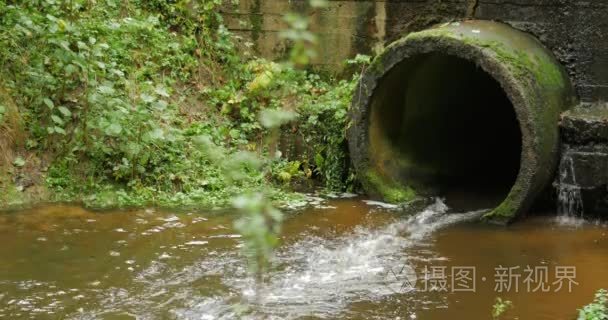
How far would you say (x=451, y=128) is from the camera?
29.1ft

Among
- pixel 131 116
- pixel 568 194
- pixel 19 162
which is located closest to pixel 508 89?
pixel 568 194

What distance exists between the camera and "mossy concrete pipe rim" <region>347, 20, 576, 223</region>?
21.9 feet

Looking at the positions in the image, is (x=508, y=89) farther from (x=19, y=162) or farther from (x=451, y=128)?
(x=19, y=162)

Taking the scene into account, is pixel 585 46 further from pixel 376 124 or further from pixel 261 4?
pixel 261 4

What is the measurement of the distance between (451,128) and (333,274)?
12.9 feet

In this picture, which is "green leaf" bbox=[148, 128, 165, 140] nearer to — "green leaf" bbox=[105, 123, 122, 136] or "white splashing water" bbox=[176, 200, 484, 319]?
"green leaf" bbox=[105, 123, 122, 136]

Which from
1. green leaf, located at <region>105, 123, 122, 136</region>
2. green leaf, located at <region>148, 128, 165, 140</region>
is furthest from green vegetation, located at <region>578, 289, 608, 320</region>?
green leaf, located at <region>105, 123, 122, 136</region>

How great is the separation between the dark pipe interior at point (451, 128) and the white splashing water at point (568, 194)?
A: 767mm

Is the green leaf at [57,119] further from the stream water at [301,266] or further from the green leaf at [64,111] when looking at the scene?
the stream water at [301,266]

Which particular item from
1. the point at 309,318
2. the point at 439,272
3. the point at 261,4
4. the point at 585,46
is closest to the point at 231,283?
the point at 309,318

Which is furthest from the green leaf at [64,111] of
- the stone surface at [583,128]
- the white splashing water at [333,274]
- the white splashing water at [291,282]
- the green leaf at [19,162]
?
the stone surface at [583,128]

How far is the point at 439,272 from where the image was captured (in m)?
5.46

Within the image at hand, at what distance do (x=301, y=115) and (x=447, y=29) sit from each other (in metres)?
2.11

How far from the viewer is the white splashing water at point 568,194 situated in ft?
23.4
